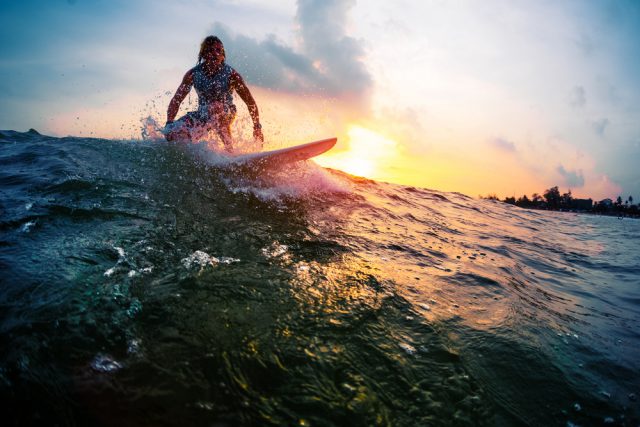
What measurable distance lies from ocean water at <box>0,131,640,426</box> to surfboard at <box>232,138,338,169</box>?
1.75m

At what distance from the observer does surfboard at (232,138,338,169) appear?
5801 millimetres

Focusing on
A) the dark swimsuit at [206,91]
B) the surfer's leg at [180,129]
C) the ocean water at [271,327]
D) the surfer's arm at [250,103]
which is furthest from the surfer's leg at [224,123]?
the ocean water at [271,327]

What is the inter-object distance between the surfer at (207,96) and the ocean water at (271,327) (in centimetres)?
319

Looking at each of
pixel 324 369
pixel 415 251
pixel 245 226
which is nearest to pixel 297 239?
pixel 245 226

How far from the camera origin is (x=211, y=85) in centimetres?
699

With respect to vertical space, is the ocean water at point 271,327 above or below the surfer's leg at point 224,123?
below

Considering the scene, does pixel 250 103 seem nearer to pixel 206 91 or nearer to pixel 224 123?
pixel 224 123

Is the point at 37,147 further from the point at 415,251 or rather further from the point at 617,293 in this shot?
the point at 617,293


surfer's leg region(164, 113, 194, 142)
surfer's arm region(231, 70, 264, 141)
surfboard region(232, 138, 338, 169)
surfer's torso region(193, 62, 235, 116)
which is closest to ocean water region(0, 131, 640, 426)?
surfboard region(232, 138, 338, 169)

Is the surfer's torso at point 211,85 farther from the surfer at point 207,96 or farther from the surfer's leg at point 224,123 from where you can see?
the surfer's leg at point 224,123

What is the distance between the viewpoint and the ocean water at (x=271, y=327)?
Answer: 4.79 feet

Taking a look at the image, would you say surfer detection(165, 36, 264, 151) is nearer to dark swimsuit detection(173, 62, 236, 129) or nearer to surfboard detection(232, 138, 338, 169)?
dark swimsuit detection(173, 62, 236, 129)

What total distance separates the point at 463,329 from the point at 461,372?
522 mm

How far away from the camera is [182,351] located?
1.65 meters
